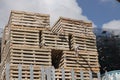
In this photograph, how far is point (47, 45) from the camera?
12961 millimetres

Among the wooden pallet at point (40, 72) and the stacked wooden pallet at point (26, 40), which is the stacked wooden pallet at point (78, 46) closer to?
the wooden pallet at point (40, 72)

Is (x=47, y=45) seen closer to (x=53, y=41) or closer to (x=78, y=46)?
(x=53, y=41)

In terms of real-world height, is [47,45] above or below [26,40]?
below

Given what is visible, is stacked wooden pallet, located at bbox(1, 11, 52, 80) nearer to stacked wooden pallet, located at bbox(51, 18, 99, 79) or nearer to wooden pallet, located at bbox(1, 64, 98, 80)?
wooden pallet, located at bbox(1, 64, 98, 80)

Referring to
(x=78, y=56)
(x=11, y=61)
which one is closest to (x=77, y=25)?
(x=78, y=56)

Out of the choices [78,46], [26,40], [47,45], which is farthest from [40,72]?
[78,46]

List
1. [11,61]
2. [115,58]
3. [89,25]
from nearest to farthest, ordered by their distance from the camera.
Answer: [11,61], [89,25], [115,58]

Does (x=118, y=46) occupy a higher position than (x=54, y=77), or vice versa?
(x=118, y=46)

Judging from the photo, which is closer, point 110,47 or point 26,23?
point 26,23

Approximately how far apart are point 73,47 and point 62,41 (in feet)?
1.88

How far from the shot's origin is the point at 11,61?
1203 centimetres

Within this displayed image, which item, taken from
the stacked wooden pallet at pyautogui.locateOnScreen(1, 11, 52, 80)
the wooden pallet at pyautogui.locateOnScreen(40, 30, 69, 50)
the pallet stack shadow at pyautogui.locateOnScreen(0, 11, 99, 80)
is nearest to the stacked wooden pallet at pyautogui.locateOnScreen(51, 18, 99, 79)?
the pallet stack shadow at pyautogui.locateOnScreen(0, 11, 99, 80)

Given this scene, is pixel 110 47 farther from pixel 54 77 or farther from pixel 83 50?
pixel 54 77

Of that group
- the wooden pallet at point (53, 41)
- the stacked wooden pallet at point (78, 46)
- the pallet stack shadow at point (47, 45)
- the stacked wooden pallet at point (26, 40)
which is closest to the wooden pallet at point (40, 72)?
the pallet stack shadow at point (47, 45)
